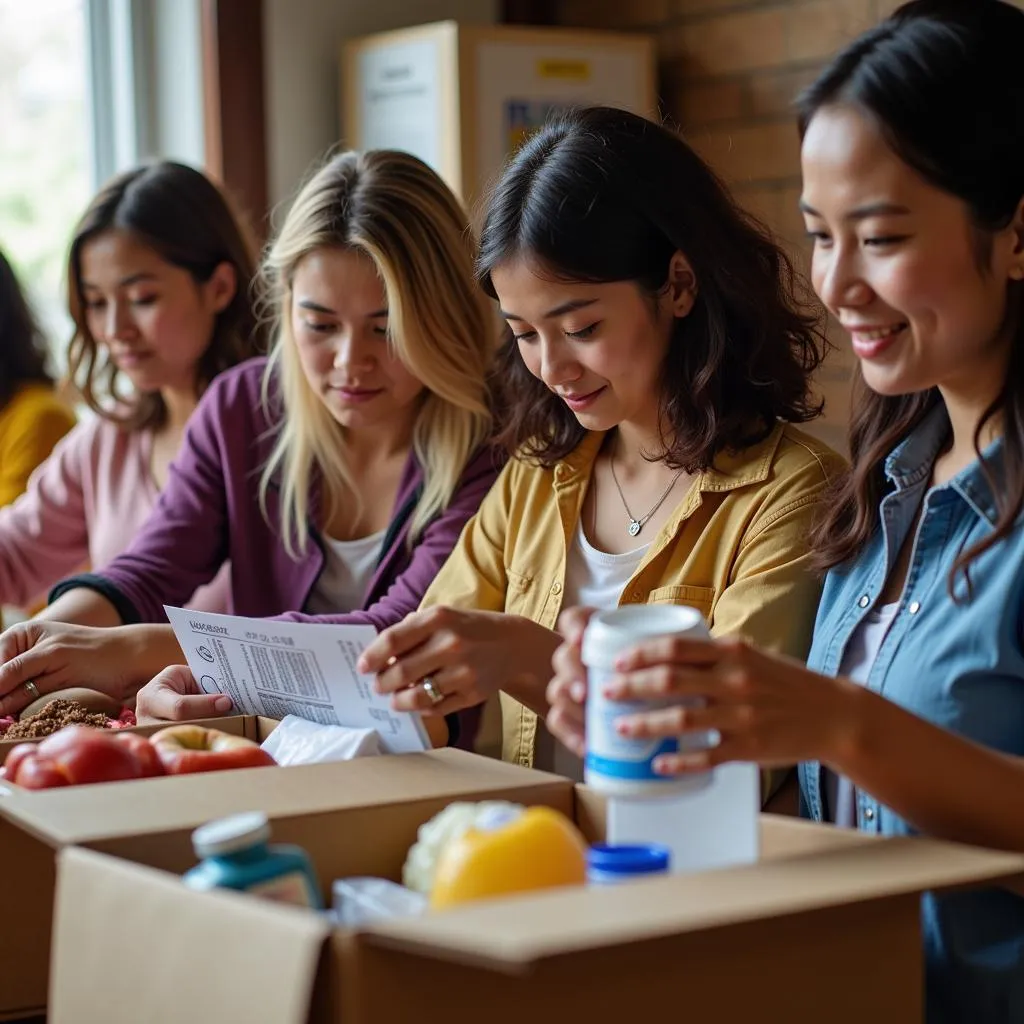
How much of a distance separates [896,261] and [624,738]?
0.45m

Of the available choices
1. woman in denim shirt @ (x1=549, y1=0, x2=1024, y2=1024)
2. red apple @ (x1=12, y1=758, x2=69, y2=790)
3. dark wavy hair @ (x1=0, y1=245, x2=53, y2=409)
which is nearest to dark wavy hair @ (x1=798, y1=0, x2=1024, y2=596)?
woman in denim shirt @ (x1=549, y1=0, x2=1024, y2=1024)

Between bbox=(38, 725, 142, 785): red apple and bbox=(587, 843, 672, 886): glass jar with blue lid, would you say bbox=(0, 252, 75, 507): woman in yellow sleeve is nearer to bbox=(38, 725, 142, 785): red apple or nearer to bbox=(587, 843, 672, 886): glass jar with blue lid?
bbox=(38, 725, 142, 785): red apple

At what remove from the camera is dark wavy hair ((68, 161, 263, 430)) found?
2551mm

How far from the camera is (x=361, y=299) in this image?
1985 millimetres

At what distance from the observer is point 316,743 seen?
140cm

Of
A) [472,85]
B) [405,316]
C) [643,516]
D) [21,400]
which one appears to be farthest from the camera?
[472,85]

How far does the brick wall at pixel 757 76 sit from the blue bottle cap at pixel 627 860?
93.2 inches

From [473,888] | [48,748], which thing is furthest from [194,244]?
[473,888]

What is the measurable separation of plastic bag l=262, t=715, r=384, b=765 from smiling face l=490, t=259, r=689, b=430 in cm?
44

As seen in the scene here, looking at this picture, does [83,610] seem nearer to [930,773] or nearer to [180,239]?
[180,239]

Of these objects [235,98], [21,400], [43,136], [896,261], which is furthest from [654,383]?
[43,136]

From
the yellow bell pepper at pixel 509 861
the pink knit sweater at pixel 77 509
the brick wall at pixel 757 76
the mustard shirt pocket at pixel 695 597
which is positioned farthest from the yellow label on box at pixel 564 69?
the yellow bell pepper at pixel 509 861

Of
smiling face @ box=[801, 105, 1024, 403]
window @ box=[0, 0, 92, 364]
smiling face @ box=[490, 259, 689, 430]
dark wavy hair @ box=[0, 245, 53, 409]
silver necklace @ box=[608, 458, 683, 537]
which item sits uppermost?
window @ box=[0, 0, 92, 364]

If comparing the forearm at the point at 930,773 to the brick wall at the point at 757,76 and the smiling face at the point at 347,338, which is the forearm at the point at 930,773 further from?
the brick wall at the point at 757,76
